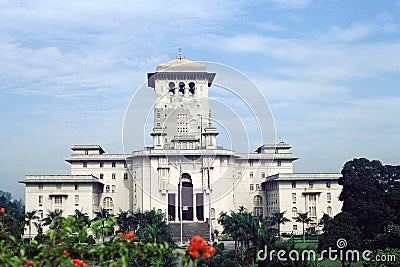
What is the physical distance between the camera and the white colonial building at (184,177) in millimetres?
55344

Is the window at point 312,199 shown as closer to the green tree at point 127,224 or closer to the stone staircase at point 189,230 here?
the stone staircase at point 189,230

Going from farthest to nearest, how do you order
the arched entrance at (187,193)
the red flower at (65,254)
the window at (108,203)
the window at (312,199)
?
the window at (108,203)
the window at (312,199)
the arched entrance at (187,193)
the red flower at (65,254)

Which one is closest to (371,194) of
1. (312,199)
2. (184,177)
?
(312,199)

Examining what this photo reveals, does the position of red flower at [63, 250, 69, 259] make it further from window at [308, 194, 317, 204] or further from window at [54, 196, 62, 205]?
window at [308, 194, 317, 204]

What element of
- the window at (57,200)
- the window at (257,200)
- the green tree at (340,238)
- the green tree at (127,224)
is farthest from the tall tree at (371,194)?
the window at (57,200)

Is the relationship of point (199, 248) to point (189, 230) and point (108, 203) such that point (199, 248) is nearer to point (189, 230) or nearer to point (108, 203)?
point (189, 230)

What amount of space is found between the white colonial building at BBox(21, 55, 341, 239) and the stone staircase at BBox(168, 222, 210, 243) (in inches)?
61.5

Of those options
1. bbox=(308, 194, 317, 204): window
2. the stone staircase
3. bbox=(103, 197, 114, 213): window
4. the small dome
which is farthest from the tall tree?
bbox=(103, 197, 114, 213): window

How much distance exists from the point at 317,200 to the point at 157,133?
768 inches

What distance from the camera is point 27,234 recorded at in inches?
2140

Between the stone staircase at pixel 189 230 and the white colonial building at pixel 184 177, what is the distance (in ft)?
5.12

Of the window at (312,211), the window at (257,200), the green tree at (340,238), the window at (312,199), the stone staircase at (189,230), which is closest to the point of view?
the green tree at (340,238)

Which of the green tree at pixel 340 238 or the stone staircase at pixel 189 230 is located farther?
the stone staircase at pixel 189 230

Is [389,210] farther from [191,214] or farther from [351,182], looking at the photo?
[191,214]
